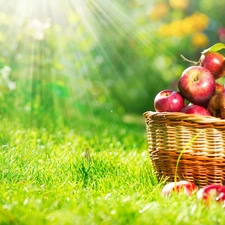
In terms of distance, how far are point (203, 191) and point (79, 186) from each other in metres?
0.64

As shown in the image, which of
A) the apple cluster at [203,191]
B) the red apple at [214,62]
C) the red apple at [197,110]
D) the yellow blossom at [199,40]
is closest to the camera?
the apple cluster at [203,191]

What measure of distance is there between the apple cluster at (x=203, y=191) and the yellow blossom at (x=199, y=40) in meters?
5.09

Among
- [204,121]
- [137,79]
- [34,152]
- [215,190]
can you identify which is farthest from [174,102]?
[137,79]

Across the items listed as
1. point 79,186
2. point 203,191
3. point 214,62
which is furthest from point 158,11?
point 203,191

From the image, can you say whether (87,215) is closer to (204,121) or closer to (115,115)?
(204,121)

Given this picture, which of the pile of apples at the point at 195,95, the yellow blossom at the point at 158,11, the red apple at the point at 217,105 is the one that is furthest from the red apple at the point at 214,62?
the yellow blossom at the point at 158,11

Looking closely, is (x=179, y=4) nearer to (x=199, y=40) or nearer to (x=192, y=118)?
(x=199, y=40)

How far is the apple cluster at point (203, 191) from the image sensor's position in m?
2.39

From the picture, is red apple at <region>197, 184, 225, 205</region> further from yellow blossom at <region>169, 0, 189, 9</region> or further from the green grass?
yellow blossom at <region>169, 0, 189, 9</region>

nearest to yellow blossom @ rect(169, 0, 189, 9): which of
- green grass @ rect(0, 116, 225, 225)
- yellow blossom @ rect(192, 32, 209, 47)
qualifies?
yellow blossom @ rect(192, 32, 209, 47)

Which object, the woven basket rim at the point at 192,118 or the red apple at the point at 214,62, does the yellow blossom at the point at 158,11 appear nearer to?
the red apple at the point at 214,62

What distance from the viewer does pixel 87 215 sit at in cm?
215

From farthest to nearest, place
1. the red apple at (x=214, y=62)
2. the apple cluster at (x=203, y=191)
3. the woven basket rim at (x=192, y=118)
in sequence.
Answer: the red apple at (x=214, y=62) < the woven basket rim at (x=192, y=118) < the apple cluster at (x=203, y=191)

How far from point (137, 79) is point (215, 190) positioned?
5.26 m
